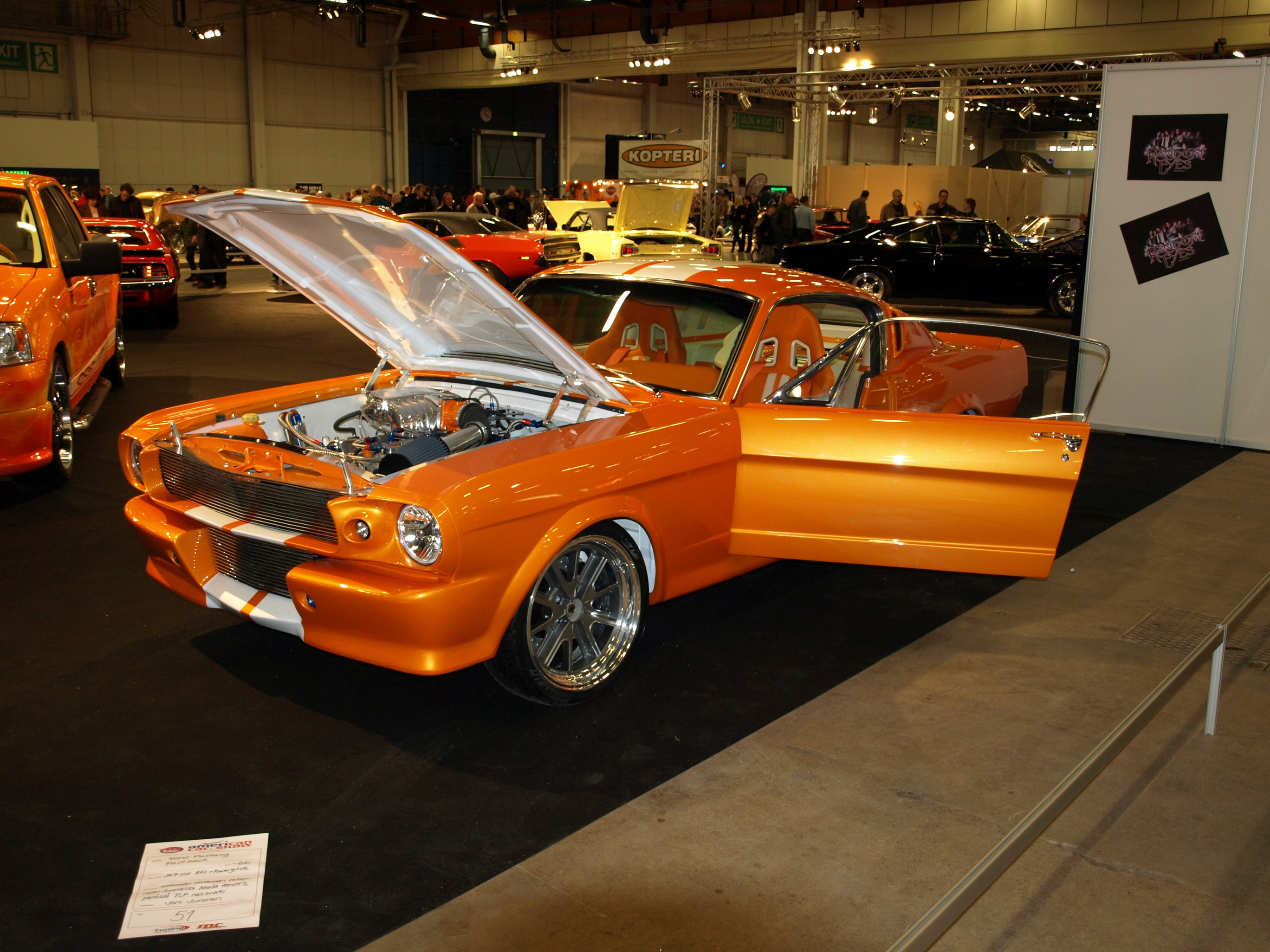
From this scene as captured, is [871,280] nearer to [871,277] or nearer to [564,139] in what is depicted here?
[871,277]

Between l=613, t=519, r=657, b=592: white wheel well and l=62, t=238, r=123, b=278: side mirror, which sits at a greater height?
l=62, t=238, r=123, b=278: side mirror

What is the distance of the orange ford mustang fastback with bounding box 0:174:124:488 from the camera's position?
5.34 m

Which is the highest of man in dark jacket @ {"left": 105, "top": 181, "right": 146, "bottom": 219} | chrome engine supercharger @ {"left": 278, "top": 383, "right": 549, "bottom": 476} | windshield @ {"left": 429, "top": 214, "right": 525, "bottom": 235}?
man in dark jacket @ {"left": 105, "top": 181, "right": 146, "bottom": 219}

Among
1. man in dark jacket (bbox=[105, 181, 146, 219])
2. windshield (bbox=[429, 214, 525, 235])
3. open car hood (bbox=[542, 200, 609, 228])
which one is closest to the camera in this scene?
windshield (bbox=[429, 214, 525, 235])

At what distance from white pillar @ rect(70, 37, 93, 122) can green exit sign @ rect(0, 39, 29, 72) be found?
3.84 feet

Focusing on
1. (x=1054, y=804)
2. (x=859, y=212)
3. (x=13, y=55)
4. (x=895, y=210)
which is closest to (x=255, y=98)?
(x=13, y=55)

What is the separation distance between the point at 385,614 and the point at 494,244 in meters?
14.1

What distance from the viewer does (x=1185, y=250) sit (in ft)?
25.1

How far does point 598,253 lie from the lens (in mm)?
18641

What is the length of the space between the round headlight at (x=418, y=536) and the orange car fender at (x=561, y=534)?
10.8 inches

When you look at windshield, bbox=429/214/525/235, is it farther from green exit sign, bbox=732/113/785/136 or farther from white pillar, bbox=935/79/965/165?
green exit sign, bbox=732/113/785/136

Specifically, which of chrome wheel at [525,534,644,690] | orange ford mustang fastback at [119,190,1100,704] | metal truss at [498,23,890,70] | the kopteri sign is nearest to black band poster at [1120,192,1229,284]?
orange ford mustang fastback at [119,190,1100,704]

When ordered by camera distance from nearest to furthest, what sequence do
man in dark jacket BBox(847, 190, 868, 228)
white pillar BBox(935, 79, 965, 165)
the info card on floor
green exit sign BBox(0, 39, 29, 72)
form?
the info card on floor, man in dark jacket BBox(847, 190, 868, 228), green exit sign BBox(0, 39, 29, 72), white pillar BBox(935, 79, 965, 165)

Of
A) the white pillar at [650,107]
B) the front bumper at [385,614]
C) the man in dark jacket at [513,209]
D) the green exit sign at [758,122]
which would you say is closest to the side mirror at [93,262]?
A: the front bumper at [385,614]
